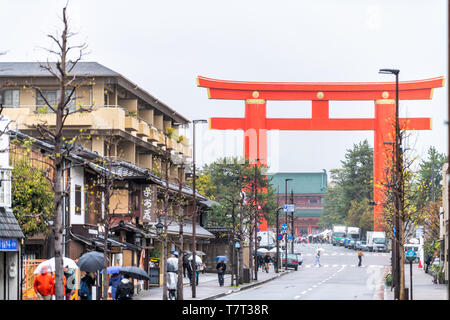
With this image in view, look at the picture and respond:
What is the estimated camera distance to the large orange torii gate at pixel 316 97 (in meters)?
69.6

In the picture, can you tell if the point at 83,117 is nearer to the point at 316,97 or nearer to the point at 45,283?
the point at 316,97

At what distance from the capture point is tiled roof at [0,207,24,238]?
26033mm

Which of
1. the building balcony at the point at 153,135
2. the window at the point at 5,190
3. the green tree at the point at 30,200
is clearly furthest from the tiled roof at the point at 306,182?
the window at the point at 5,190

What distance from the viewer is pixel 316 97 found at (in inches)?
2781

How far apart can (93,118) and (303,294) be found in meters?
22.6

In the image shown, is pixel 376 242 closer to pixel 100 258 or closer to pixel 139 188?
pixel 139 188

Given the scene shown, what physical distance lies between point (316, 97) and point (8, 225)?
155 feet

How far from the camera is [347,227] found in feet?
352

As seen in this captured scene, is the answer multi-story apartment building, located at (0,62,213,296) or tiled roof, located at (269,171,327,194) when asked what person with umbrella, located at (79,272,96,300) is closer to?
multi-story apartment building, located at (0,62,213,296)

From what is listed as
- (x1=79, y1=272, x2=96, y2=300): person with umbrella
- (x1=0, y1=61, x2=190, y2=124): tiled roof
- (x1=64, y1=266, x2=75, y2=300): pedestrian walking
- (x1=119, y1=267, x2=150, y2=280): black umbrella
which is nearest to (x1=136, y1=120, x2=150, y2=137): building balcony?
(x1=0, y1=61, x2=190, y2=124): tiled roof

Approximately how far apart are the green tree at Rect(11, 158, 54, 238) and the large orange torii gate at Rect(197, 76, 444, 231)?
39.8 meters

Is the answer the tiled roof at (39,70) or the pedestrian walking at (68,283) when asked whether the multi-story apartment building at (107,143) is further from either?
the pedestrian walking at (68,283)
